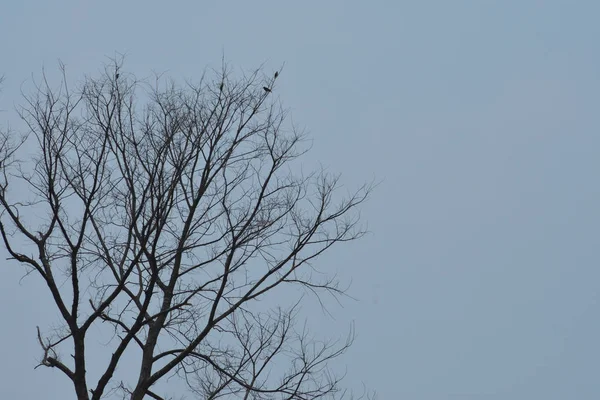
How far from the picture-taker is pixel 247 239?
8.13m

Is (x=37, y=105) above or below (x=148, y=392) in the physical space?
above

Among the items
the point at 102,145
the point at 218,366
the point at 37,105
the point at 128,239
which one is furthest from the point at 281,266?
the point at 37,105

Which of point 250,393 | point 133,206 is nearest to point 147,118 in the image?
point 133,206

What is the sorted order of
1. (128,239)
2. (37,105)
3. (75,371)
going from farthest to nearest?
(128,239) < (37,105) < (75,371)

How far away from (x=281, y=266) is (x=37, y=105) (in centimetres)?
314

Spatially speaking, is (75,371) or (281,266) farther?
(281,266)

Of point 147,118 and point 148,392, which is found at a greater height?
point 147,118

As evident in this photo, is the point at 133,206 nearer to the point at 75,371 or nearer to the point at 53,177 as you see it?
the point at 53,177

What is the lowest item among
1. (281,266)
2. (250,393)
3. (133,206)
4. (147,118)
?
(250,393)

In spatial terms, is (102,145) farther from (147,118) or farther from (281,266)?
(281,266)

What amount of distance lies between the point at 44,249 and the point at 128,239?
104 cm

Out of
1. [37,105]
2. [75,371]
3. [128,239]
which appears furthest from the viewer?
[128,239]

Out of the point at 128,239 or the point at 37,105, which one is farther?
the point at 128,239

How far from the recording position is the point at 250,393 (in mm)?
8242
